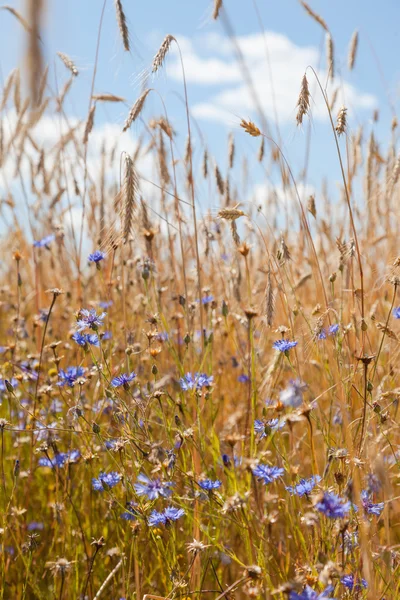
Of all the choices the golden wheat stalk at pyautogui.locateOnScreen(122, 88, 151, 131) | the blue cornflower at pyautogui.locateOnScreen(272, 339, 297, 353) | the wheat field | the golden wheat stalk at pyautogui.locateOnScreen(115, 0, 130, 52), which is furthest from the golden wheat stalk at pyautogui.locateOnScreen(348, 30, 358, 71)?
the blue cornflower at pyautogui.locateOnScreen(272, 339, 297, 353)

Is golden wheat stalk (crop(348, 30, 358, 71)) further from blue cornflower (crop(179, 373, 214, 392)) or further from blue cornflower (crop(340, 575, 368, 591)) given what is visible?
blue cornflower (crop(340, 575, 368, 591))

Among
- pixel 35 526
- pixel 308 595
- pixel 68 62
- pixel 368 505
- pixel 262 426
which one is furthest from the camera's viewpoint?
pixel 68 62

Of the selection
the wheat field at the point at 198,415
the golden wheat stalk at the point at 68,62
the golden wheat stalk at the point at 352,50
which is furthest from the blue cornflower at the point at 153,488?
the golden wheat stalk at the point at 352,50

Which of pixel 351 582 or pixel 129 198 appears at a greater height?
pixel 129 198

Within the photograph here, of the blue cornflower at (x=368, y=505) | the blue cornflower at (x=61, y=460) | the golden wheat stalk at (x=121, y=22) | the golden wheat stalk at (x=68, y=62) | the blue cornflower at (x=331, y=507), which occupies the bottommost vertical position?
the blue cornflower at (x=331, y=507)

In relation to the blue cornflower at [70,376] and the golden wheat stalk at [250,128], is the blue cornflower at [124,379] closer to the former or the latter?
the blue cornflower at [70,376]

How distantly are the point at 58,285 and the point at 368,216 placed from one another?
194 cm

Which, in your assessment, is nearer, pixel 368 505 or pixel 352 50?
pixel 368 505

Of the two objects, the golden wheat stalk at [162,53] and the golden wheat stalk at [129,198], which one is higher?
the golden wheat stalk at [162,53]

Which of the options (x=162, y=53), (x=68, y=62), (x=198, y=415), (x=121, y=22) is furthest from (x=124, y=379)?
(x=68, y=62)

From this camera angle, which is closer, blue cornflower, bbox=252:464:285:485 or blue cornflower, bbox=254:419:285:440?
blue cornflower, bbox=252:464:285:485

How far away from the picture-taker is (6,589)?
2080 mm

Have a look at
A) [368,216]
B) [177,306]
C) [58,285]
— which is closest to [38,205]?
[58,285]

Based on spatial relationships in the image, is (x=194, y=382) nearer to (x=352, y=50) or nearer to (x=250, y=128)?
(x=250, y=128)
